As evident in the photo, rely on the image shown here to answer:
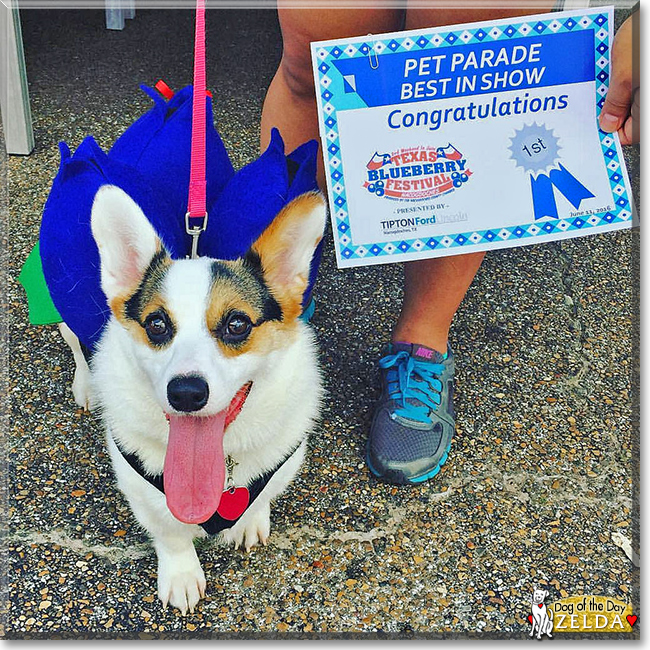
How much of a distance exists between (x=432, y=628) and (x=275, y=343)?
2.80 ft

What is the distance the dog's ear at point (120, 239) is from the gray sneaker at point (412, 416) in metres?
0.97

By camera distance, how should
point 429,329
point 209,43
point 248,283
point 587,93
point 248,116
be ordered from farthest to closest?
point 209,43, point 248,116, point 429,329, point 587,93, point 248,283

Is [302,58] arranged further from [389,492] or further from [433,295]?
[389,492]

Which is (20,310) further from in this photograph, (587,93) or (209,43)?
(209,43)

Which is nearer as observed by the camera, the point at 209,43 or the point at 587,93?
the point at 587,93

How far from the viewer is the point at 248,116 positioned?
3986mm

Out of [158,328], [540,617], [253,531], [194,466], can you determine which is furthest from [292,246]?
[540,617]

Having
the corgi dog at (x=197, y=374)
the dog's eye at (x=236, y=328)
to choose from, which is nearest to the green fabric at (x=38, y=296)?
the corgi dog at (x=197, y=374)

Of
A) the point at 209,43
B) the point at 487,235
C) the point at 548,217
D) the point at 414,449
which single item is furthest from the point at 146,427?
the point at 209,43

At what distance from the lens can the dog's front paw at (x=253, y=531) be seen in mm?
2023

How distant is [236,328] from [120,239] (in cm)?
34

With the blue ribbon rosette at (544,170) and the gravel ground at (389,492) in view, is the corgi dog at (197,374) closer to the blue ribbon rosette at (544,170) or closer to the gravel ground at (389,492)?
the gravel ground at (389,492)

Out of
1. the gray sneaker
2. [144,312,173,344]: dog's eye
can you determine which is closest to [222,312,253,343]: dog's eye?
[144,312,173,344]: dog's eye

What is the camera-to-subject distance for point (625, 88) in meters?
1.87
